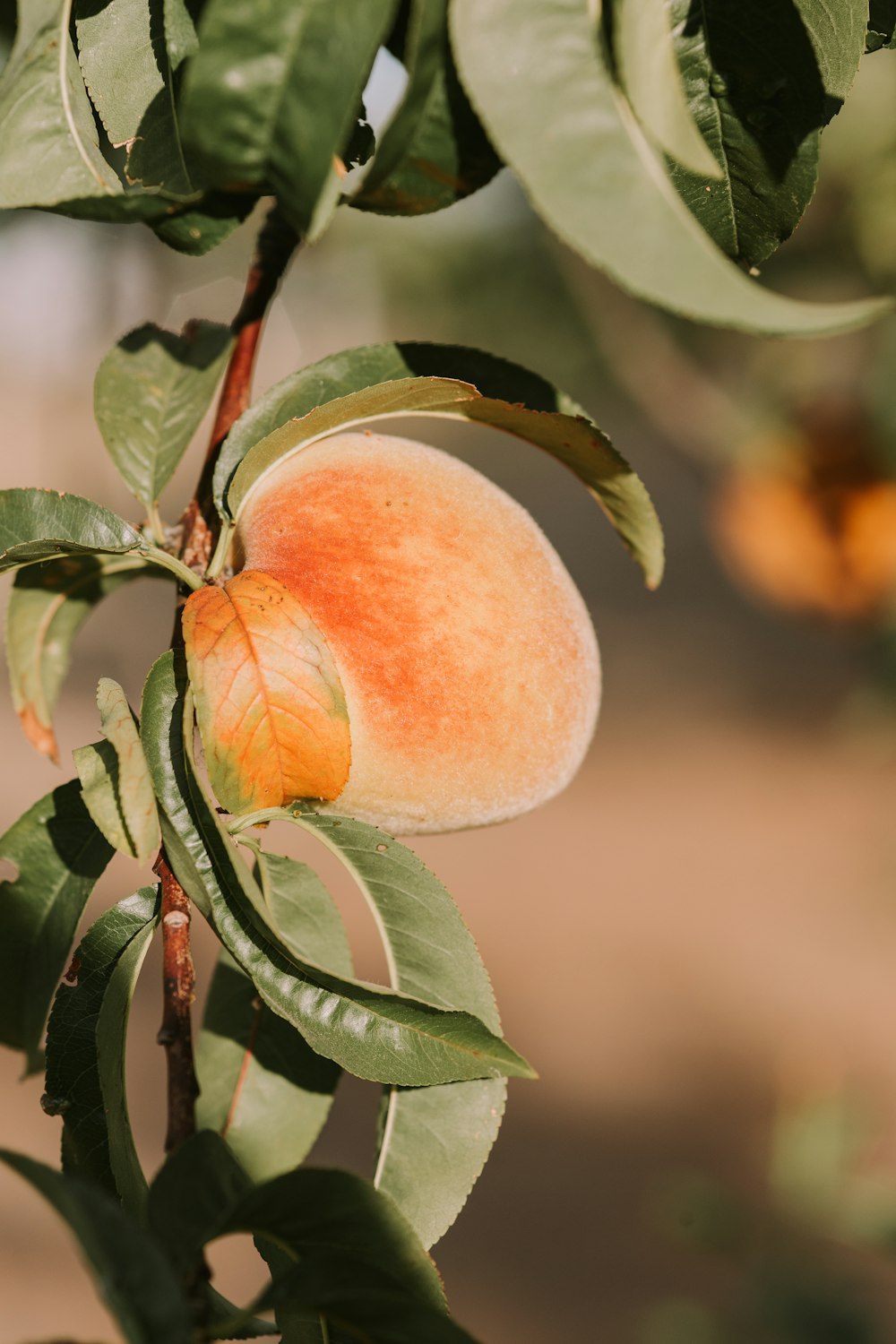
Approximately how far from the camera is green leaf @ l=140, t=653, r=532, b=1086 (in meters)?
0.43

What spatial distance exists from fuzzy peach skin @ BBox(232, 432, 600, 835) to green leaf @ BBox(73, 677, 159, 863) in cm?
10

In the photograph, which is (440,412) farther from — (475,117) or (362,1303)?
(362,1303)

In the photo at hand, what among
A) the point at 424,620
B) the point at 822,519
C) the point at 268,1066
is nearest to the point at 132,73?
the point at 424,620

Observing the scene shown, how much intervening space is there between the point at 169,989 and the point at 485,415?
30 centimetres

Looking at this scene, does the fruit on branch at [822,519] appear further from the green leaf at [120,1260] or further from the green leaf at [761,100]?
the green leaf at [120,1260]

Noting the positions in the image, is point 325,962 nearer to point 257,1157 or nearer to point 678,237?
point 257,1157

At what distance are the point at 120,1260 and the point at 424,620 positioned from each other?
0.29 m

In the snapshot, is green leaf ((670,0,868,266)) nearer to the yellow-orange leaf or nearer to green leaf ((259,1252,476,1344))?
the yellow-orange leaf

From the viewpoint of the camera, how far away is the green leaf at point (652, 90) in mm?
374

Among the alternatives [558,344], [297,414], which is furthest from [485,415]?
[558,344]

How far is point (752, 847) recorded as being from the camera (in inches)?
170

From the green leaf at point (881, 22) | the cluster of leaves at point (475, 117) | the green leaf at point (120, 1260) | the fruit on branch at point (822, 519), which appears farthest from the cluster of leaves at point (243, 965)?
the fruit on branch at point (822, 519)

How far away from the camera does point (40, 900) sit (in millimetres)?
555

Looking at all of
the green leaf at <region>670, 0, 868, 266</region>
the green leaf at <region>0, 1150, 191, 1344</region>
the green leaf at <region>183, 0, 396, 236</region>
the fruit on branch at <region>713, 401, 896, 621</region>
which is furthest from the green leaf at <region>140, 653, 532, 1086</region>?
the fruit on branch at <region>713, 401, 896, 621</region>
